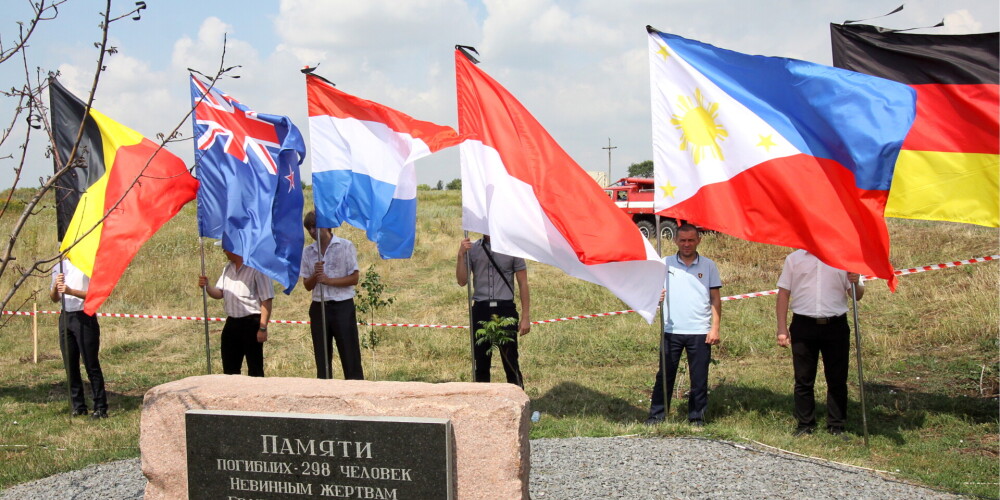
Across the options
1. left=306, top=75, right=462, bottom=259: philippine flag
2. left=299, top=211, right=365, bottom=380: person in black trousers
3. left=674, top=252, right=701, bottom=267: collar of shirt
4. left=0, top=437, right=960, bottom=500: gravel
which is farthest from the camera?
left=299, top=211, right=365, bottom=380: person in black trousers

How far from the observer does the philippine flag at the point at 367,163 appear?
21.7 ft

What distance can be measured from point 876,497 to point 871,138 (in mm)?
2421

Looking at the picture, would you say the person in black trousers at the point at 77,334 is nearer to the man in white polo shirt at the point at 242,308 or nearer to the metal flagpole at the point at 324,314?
the man in white polo shirt at the point at 242,308

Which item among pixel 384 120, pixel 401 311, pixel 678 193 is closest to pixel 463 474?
pixel 678 193

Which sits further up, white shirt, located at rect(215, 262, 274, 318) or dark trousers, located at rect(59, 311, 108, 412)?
white shirt, located at rect(215, 262, 274, 318)

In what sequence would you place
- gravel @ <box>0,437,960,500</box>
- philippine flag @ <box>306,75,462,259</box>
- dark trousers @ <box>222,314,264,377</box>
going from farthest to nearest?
dark trousers @ <box>222,314,264,377</box>
philippine flag @ <box>306,75,462,259</box>
gravel @ <box>0,437,960,500</box>

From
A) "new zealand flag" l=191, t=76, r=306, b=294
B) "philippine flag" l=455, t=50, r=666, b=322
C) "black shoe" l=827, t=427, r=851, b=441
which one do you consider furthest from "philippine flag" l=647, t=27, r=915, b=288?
"new zealand flag" l=191, t=76, r=306, b=294

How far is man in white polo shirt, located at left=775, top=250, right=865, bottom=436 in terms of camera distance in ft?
21.3

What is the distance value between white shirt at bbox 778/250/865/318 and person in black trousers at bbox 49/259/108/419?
6.23 meters

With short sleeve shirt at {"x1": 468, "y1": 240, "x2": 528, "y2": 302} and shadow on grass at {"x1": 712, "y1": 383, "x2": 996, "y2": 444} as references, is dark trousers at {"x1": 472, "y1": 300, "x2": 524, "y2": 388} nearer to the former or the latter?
short sleeve shirt at {"x1": 468, "y1": 240, "x2": 528, "y2": 302}

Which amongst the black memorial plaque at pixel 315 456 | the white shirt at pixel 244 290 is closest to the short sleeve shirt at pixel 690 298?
the white shirt at pixel 244 290

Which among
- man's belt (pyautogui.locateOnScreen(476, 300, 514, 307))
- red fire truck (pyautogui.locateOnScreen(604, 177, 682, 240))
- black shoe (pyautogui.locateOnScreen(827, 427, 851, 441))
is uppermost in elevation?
red fire truck (pyautogui.locateOnScreen(604, 177, 682, 240))

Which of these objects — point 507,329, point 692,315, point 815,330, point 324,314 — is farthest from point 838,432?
point 324,314

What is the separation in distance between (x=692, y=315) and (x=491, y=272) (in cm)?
173
